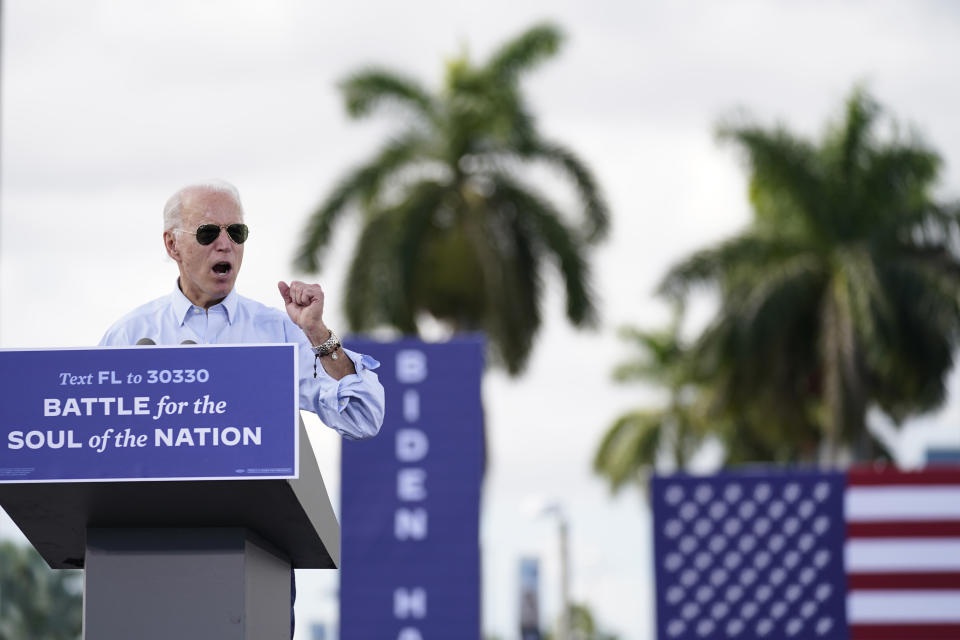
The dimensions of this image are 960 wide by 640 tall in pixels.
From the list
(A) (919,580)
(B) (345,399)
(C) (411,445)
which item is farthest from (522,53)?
(B) (345,399)

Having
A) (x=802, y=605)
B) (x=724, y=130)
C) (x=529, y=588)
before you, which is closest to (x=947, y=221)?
(x=724, y=130)

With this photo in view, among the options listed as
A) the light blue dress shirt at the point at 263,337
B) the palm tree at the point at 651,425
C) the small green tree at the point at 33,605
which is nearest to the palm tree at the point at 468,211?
the palm tree at the point at 651,425

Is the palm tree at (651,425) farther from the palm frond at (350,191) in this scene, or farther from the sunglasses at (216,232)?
the sunglasses at (216,232)

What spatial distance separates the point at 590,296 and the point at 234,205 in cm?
2238

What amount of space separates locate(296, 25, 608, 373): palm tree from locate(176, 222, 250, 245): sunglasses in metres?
21.9

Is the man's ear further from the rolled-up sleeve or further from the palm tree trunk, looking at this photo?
the palm tree trunk

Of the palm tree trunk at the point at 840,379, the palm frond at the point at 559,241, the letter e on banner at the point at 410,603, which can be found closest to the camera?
the letter e on banner at the point at 410,603

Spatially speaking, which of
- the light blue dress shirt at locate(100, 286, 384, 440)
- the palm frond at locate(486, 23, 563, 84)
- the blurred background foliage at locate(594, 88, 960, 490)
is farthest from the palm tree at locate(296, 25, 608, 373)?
the light blue dress shirt at locate(100, 286, 384, 440)

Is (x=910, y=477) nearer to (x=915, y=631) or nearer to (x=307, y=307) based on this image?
(x=915, y=631)

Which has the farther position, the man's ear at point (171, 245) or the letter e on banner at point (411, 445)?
the letter e on banner at point (411, 445)

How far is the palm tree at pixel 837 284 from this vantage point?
2748 centimetres

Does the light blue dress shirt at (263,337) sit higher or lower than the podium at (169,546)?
higher

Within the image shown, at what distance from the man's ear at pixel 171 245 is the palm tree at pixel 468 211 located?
2176 centimetres

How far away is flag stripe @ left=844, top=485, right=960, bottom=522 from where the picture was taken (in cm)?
1328
